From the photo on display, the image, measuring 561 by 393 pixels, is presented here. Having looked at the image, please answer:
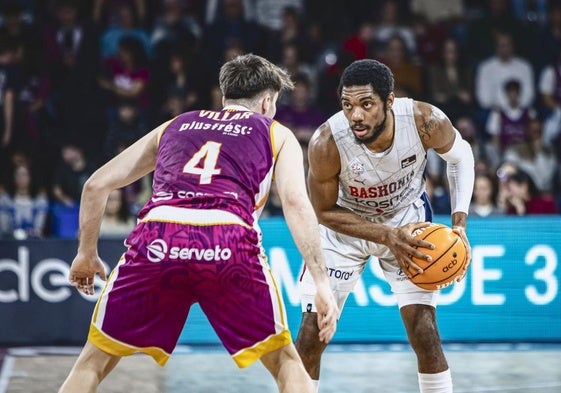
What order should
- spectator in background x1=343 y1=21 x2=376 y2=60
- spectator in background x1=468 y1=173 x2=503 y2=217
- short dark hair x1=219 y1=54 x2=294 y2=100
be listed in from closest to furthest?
short dark hair x1=219 y1=54 x2=294 y2=100 → spectator in background x1=468 y1=173 x2=503 y2=217 → spectator in background x1=343 y1=21 x2=376 y2=60

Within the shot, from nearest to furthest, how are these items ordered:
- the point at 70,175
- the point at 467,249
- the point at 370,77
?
the point at 370,77 < the point at 467,249 < the point at 70,175

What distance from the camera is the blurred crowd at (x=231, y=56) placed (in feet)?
38.4

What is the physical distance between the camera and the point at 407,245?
5535mm

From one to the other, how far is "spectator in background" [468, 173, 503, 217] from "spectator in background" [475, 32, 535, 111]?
8.13ft

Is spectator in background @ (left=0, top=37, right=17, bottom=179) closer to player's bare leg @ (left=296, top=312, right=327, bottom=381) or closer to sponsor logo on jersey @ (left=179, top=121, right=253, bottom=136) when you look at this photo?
player's bare leg @ (left=296, top=312, right=327, bottom=381)

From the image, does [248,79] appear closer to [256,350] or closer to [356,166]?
[356,166]

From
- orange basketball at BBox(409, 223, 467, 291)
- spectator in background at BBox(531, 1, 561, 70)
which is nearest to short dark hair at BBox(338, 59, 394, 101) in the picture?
orange basketball at BBox(409, 223, 467, 291)

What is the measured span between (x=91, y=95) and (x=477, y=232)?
527 centimetres

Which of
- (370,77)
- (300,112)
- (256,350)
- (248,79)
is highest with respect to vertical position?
(248,79)

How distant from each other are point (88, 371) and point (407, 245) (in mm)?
1926

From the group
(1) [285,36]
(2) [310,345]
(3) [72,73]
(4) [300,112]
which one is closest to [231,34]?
(1) [285,36]

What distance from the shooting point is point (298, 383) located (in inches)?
173

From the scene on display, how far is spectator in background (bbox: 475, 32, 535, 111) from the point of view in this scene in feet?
40.5

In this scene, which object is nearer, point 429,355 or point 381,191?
point 429,355
